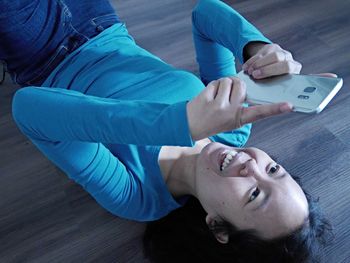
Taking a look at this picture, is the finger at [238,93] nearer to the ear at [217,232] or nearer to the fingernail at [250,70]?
the fingernail at [250,70]

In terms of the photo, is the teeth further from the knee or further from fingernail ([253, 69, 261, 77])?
the knee

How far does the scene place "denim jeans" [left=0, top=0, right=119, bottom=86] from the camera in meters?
0.81

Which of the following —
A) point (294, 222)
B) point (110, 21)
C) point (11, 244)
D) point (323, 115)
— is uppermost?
point (110, 21)

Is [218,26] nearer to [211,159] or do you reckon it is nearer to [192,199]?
[211,159]

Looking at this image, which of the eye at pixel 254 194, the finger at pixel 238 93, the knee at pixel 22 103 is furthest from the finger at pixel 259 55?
the knee at pixel 22 103

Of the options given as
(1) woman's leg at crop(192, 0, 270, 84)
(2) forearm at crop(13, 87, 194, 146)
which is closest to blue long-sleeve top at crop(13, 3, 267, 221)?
(2) forearm at crop(13, 87, 194, 146)

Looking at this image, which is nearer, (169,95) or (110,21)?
(169,95)

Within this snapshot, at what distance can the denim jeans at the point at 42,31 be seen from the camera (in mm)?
806

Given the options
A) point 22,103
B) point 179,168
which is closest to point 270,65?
point 179,168

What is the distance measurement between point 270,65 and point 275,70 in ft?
0.05

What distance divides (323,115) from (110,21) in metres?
0.75

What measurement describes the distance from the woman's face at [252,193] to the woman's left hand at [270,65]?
0.61ft

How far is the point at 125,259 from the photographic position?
92 cm

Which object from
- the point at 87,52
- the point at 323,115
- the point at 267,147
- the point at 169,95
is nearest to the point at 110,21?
the point at 87,52
